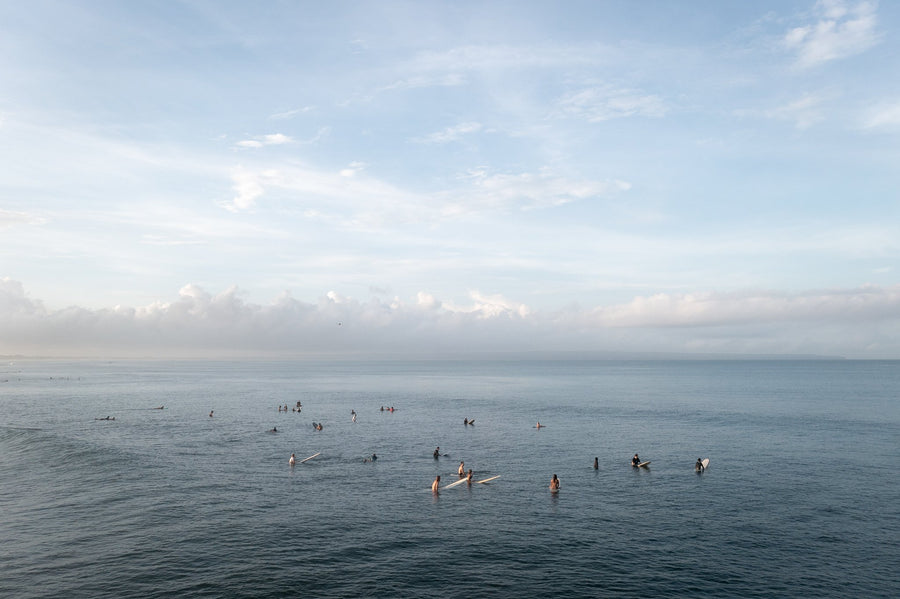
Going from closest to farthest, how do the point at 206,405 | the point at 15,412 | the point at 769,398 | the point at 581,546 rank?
the point at 581,546, the point at 15,412, the point at 206,405, the point at 769,398

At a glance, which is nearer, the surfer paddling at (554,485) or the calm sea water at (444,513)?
the calm sea water at (444,513)

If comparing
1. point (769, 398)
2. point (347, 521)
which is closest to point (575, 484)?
point (347, 521)

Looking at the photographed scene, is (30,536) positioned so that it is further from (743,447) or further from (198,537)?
(743,447)

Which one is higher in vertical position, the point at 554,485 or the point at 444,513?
the point at 554,485

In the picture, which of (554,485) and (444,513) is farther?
(554,485)

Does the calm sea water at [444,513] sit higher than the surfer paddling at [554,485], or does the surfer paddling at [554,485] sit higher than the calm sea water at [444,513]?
the surfer paddling at [554,485]

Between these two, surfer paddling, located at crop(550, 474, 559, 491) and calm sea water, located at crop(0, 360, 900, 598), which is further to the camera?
surfer paddling, located at crop(550, 474, 559, 491)

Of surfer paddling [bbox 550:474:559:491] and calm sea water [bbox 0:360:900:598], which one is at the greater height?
surfer paddling [bbox 550:474:559:491]

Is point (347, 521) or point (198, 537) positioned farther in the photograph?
point (347, 521)
